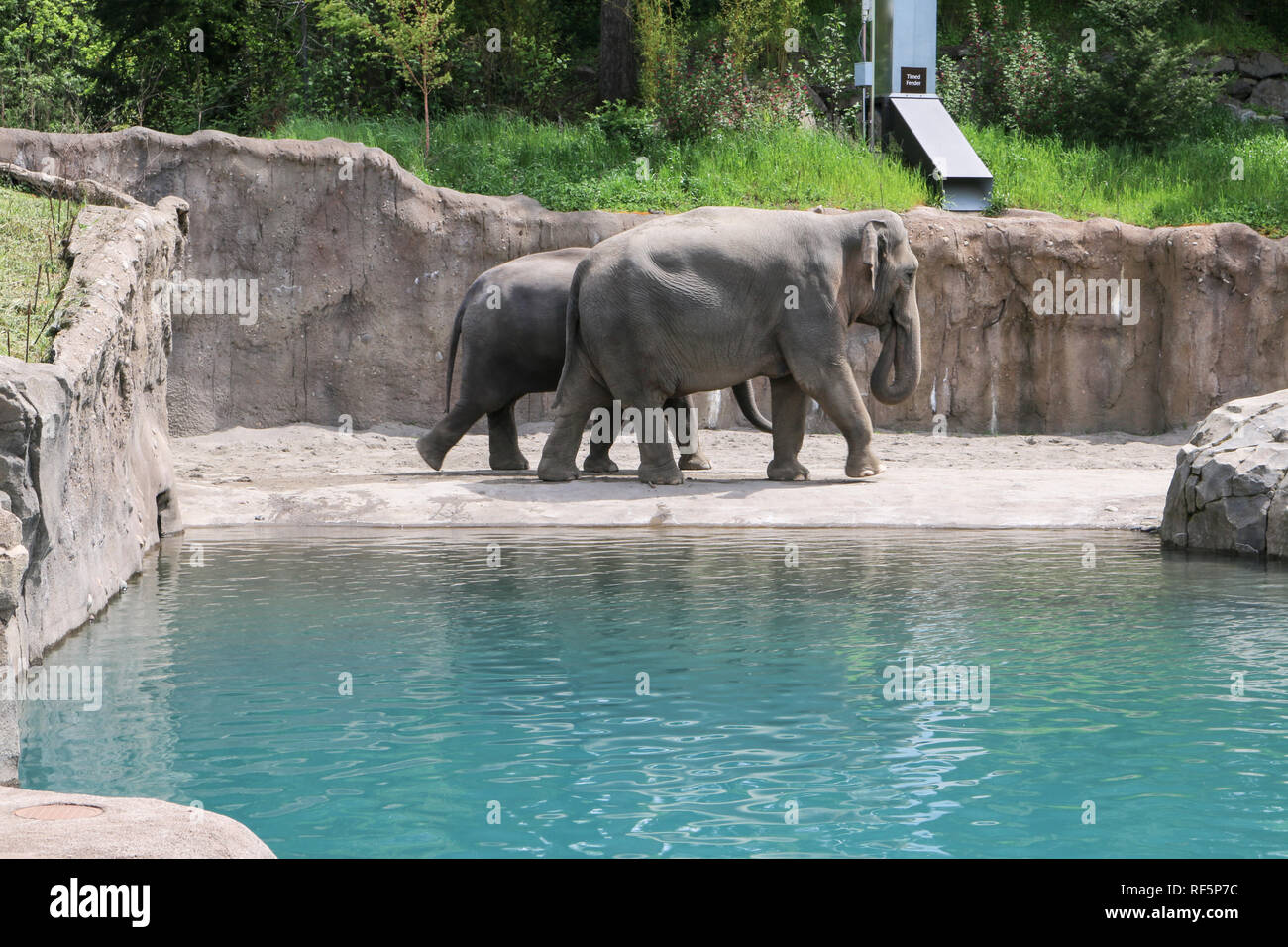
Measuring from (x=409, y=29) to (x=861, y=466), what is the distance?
35.4 feet

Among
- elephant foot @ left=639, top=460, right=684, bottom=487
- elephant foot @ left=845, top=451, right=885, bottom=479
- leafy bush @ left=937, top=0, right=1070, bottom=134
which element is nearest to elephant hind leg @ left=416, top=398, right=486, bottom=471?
elephant foot @ left=639, top=460, right=684, bottom=487

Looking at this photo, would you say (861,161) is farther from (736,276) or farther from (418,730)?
(418,730)

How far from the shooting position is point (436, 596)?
29.0 ft

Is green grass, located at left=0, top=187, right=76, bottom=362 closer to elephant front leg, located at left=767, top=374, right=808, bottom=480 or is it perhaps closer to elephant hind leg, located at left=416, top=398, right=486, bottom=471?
elephant hind leg, located at left=416, top=398, right=486, bottom=471

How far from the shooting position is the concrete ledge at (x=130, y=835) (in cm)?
338

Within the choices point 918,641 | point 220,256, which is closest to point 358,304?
point 220,256

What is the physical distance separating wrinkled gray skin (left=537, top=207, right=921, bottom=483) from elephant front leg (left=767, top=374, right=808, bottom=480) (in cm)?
1

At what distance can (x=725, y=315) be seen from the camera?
13.1m

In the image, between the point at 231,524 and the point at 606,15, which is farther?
the point at 606,15

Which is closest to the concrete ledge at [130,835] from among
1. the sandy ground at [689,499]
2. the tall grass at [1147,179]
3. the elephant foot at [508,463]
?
the sandy ground at [689,499]

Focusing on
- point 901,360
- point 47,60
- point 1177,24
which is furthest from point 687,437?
point 1177,24

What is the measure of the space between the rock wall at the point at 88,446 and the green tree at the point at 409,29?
7.92 m

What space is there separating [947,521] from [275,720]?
6977 mm

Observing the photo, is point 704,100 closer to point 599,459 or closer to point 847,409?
point 599,459
